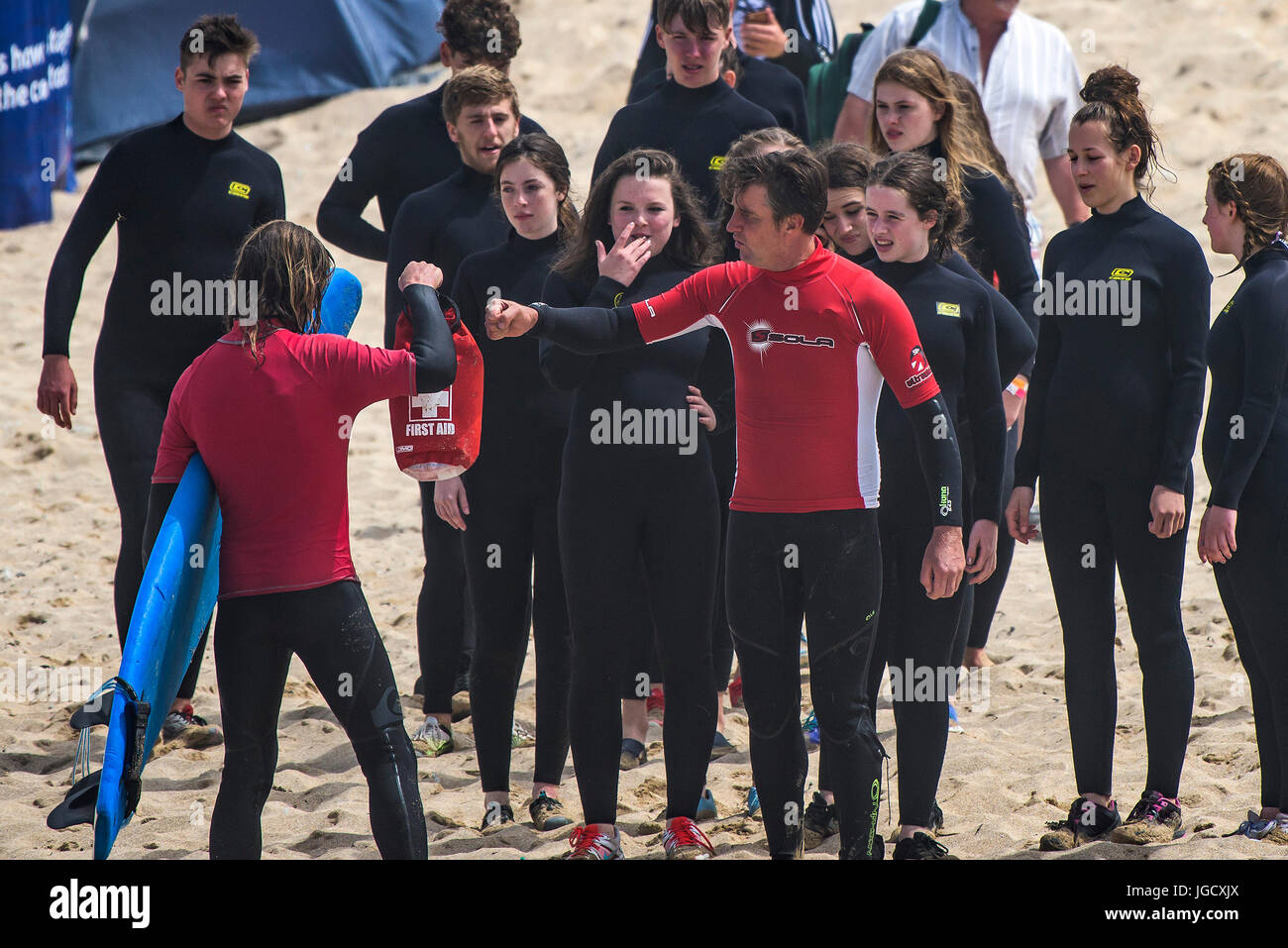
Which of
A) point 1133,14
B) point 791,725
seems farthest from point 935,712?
point 1133,14

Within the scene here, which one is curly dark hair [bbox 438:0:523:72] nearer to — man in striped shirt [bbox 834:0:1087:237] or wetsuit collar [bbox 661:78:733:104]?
wetsuit collar [bbox 661:78:733:104]

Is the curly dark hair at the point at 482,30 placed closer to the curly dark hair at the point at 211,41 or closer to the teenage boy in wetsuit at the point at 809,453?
the curly dark hair at the point at 211,41

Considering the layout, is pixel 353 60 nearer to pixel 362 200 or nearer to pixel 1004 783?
pixel 362 200

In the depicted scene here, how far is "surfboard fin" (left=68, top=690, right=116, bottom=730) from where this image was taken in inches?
127

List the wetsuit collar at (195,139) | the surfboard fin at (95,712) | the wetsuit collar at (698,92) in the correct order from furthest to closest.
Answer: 1. the wetsuit collar at (698,92)
2. the wetsuit collar at (195,139)
3. the surfboard fin at (95,712)

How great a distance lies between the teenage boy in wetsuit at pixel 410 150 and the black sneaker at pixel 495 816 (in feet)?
7.14

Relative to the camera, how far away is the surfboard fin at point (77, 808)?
324 cm

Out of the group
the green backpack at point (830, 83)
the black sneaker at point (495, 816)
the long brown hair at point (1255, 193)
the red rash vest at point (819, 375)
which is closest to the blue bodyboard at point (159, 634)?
the black sneaker at point (495, 816)

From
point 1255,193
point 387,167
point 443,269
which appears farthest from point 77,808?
point 1255,193

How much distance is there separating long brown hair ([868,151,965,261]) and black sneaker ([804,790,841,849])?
1.66 m

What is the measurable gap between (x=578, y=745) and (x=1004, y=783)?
5.11ft

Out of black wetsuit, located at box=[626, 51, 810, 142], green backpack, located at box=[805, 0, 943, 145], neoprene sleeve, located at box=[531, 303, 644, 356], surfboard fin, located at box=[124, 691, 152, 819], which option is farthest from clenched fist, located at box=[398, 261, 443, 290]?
green backpack, located at box=[805, 0, 943, 145]

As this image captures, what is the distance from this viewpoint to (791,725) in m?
3.80

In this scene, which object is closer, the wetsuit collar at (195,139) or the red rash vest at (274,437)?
the red rash vest at (274,437)
